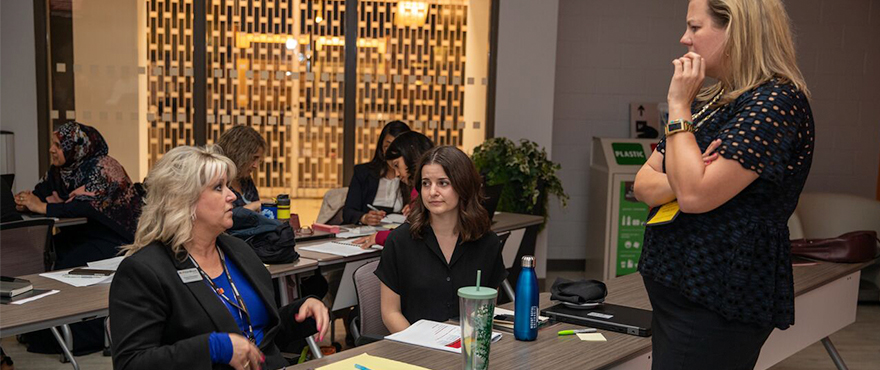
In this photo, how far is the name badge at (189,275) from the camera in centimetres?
225

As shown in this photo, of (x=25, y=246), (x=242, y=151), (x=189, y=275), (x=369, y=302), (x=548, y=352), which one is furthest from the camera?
(x=242, y=151)

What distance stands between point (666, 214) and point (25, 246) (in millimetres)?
3603

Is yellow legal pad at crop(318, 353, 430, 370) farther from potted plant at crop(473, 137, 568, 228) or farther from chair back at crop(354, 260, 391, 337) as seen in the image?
potted plant at crop(473, 137, 568, 228)

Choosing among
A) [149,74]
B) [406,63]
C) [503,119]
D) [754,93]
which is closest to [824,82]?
[503,119]

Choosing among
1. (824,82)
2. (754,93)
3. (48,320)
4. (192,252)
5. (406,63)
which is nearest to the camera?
(754,93)

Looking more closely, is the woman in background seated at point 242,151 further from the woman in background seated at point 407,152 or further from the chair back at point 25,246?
the chair back at point 25,246

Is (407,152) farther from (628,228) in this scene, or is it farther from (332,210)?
(628,228)

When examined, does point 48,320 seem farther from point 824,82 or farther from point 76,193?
point 824,82

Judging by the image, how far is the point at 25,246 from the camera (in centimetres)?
421

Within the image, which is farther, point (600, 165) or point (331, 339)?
point (600, 165)

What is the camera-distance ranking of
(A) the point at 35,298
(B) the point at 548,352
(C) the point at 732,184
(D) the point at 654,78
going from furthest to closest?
(D) the point at 654,78 → (A) the point at 35,298 → (B) the point at 548,352 → (C) the point at 732,184

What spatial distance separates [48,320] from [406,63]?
15.5ft

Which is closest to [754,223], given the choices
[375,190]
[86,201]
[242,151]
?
[242,151]

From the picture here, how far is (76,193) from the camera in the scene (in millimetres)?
5098
